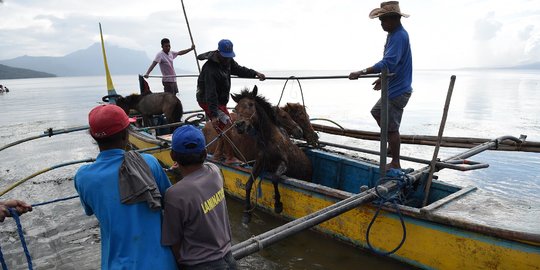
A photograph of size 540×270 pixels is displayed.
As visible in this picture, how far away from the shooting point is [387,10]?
5.30 metres

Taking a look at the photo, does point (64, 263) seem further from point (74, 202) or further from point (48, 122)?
point (48, 122)

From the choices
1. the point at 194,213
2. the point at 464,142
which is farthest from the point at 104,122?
the point at 464,142

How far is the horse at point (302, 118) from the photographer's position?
7.89 m

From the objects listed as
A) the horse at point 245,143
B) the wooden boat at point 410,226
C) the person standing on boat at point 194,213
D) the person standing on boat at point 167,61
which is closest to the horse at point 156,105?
the person standing on boat at point 167,61

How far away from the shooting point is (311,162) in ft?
25.6

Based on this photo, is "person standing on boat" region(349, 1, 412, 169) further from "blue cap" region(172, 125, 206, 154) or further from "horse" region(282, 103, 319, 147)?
"blue cap" region(172, 125, 206, 154)

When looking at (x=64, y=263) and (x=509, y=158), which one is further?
(x=509, y=158)

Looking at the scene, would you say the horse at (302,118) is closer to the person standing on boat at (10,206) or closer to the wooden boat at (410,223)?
the wooden boat at (410,223)

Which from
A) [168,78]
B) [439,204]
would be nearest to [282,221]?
[439,204]

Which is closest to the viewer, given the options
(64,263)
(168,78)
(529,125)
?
(64,263)

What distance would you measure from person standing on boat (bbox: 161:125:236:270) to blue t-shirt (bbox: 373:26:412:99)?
11.0 ft

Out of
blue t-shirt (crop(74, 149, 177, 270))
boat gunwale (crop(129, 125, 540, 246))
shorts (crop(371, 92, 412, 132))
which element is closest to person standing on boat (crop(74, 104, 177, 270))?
blue t-shirt (crop(74, 149, 177, 270))

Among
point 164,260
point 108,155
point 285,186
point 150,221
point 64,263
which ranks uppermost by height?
point 108,155

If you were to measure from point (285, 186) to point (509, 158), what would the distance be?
1026cm
